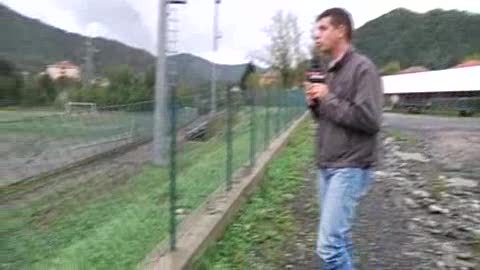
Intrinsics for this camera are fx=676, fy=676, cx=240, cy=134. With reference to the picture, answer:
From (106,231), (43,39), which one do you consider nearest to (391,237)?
(106,231)

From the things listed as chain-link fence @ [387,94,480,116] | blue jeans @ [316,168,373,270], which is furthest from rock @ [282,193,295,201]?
chain-link fence @ [387,94,480,116]

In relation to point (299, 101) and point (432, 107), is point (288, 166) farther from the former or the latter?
point (432, 107)

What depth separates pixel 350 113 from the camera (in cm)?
375

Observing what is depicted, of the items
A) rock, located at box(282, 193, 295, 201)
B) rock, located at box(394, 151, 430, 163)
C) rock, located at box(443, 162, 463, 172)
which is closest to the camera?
rock, located at box(282, 193, 295, 201)

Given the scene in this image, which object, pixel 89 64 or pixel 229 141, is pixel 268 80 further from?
pixel 229 141

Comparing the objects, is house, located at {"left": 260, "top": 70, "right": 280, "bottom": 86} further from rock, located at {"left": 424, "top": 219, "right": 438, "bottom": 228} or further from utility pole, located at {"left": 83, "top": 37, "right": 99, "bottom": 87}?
rock, located at {"left": 424, "top": 219, "right": 438, "bottom": 228}

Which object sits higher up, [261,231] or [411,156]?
[261,231]

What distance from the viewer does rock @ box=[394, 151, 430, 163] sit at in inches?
564

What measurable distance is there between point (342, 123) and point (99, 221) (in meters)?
1.80

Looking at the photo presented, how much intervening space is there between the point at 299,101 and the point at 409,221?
19720 millimetres

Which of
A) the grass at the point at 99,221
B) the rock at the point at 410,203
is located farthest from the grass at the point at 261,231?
the rock at the point at 410,203

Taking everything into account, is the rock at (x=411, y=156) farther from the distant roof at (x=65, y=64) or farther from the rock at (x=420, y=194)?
the distant roof at (x=65, y=64)

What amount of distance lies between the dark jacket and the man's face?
0.33ft

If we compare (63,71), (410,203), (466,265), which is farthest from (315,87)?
(410,203)
